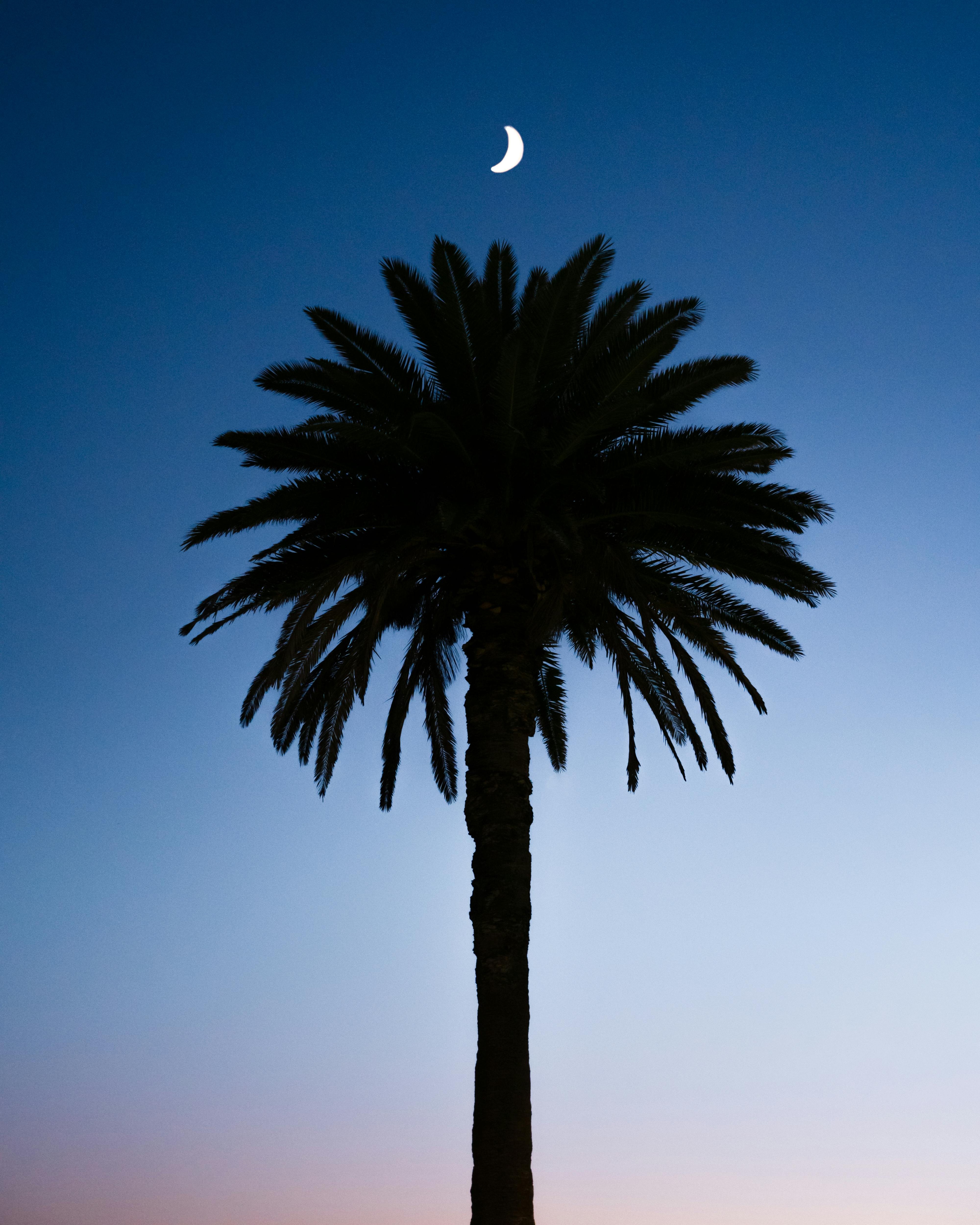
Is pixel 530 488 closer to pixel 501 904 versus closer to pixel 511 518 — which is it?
pixel 511 518

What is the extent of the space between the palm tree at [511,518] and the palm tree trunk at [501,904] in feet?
0.07

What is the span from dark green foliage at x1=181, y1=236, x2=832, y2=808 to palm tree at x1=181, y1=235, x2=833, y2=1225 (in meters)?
0.03

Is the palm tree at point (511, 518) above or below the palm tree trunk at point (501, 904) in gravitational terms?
above

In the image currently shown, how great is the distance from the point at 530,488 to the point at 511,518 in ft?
1.30

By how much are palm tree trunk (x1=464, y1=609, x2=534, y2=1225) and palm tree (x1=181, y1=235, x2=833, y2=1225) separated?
2 cm

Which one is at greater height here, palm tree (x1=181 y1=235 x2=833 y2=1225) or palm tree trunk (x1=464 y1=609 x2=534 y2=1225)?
palm tree (x1=181 y1=235 x2=833 y2=1225)

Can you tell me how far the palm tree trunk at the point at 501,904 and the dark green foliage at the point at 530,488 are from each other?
2.44 ft

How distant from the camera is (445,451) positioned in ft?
42.4

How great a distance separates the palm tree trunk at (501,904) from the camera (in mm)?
11422

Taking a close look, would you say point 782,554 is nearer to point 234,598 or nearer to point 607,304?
point 607,304

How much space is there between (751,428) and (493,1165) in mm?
8287

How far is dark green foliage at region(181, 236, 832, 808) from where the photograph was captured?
12.6 meters

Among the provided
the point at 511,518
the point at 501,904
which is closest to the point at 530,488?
the point at 511,518

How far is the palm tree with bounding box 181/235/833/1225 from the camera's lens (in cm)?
1228
